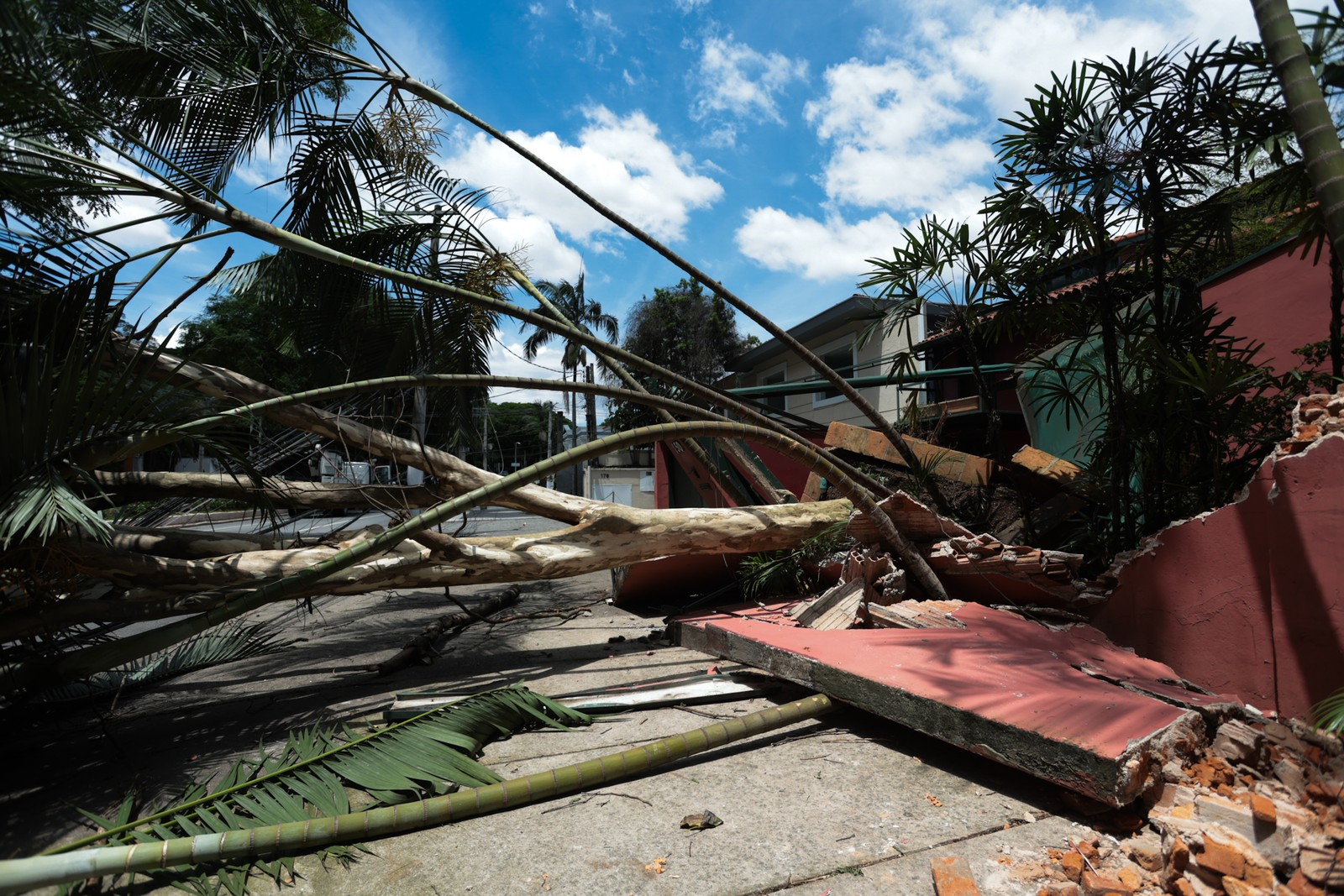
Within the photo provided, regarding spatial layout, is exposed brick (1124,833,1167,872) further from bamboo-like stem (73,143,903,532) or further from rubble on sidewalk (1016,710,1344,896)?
bamboo-like stem (73,143,903,532)

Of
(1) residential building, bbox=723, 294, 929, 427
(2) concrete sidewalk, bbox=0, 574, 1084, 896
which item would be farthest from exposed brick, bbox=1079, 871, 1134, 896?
(1) residential building, bbox=723, 294, 929, 427

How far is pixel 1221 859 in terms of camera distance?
1.89 m

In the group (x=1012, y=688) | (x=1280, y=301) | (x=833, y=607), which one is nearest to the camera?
(x=1012, y=688)

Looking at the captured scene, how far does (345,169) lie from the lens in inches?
189

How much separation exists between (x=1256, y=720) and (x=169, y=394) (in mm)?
4278

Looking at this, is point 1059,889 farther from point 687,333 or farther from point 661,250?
point 687,333

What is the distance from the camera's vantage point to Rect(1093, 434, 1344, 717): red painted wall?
100 inches

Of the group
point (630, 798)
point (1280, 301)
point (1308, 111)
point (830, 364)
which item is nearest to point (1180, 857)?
point (630, 798)

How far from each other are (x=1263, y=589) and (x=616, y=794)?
2690 mm

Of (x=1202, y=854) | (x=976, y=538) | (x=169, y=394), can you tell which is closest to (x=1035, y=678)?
(x=1202, y=854)

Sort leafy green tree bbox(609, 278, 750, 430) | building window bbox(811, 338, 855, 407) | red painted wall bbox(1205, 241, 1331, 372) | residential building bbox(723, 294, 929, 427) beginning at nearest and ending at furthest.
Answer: red painted wall bbox(1205, 241, 1331, 372) < residential building bbox(723, 294, 929, 427) < building window bbox(811, 338, 855, 407) < leafy green tree bbox(609, 278, 750, 430)

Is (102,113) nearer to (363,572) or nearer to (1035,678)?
(363,572)

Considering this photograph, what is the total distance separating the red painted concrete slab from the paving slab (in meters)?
0.20

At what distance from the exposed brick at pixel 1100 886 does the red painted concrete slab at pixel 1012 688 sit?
306mm
